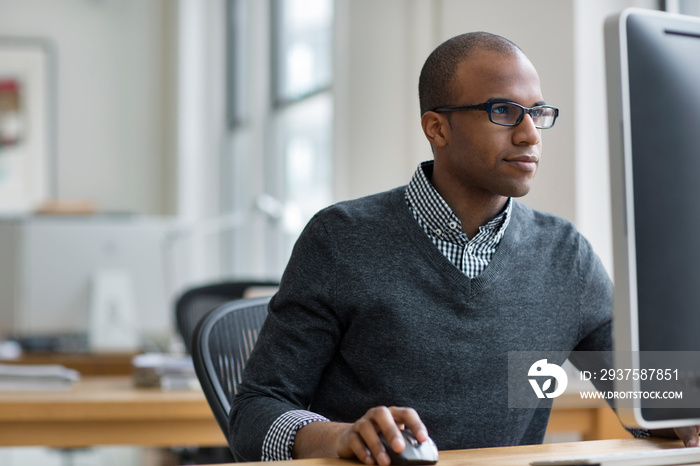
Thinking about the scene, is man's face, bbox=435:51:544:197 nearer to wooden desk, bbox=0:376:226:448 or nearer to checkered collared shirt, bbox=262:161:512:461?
checkered collared shirt, bbox=262:161:512:461

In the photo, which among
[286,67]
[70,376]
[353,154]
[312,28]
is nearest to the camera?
[70,376]

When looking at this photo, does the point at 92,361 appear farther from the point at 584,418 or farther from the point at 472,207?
the point at 472,207

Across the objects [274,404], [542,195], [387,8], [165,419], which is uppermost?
[387,8]

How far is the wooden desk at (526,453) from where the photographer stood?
2.78ft

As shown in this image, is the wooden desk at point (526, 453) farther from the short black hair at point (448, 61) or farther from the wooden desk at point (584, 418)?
the wooden desk at point (584, 418)

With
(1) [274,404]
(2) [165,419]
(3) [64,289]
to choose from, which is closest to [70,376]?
(2) [165,419]

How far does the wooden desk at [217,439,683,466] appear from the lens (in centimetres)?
85

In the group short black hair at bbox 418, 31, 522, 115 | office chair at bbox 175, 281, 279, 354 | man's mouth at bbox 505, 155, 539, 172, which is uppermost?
short black hair at bbox 418, 31, 522, 115

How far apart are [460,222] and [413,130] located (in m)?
1.60

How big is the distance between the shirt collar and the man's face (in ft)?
0.14

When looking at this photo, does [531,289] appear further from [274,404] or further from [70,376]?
[70,376]

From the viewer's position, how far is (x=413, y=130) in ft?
8.93

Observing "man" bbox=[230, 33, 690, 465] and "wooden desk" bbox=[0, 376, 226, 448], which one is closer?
"man" bbox=[230, 33, 690, 465]

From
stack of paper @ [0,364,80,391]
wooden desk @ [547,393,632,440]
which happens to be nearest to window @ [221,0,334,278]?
stack of paper @ [0,364,80,391]
